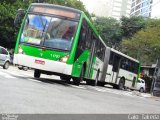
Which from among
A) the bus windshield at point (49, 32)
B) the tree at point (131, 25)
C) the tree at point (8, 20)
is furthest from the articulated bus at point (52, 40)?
the tree at point (131, 25)

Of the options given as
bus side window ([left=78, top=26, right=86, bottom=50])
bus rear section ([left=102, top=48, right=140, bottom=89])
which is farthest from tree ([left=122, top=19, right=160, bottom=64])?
bus side window ([left=78, top=26, right=86, bottom=50])

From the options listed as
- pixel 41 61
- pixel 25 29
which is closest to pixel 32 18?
pixel 25 29

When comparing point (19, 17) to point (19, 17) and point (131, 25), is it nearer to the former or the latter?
point (19, 17)

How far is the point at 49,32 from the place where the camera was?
61.1ft

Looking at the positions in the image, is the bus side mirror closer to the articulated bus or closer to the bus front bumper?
the articulated bus

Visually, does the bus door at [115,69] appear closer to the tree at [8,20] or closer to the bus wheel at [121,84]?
the bus wheel at [121,84]

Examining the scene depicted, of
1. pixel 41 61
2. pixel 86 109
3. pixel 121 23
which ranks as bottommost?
pixel 86 109

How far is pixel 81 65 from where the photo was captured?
67.1 feet

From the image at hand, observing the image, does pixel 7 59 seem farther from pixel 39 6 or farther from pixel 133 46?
pixel 133 46

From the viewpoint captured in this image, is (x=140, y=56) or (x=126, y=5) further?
(x=126, y=5)

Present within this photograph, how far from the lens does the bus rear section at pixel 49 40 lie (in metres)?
18.5

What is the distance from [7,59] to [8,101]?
20.8 meters

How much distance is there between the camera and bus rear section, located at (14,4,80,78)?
18.5m

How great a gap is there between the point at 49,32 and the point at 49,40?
1.12 feet
